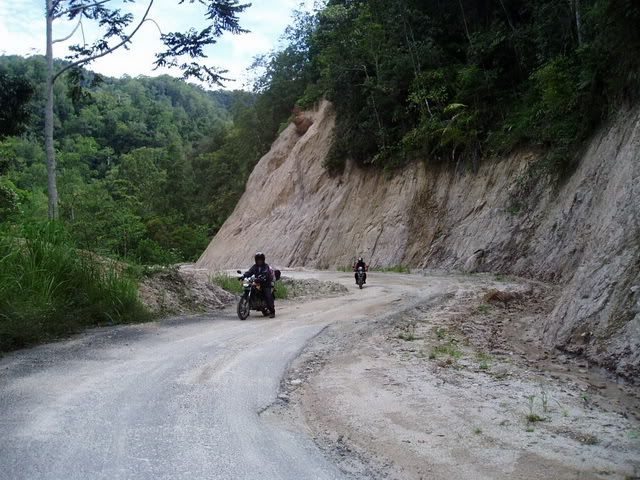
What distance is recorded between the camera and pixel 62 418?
486 centimetres

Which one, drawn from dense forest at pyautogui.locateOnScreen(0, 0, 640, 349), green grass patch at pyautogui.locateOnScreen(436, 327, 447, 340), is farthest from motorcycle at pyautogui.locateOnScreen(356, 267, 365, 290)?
green grass patch at pyautogui.locateOnScreen(436, 327, 447, 340)

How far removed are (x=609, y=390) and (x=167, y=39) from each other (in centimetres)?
1401

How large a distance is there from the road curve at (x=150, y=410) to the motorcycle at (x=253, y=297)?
263cm

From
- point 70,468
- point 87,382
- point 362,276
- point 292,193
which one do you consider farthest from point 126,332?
point 292,193

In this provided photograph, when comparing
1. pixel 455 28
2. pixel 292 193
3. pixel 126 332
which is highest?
pixel 455 28

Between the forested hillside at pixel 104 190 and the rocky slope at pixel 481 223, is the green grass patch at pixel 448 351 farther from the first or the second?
the forested hillside at pixel 104 190

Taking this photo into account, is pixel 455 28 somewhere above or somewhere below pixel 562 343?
above

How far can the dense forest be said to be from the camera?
10133 millimetres

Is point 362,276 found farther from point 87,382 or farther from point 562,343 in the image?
point 87,382

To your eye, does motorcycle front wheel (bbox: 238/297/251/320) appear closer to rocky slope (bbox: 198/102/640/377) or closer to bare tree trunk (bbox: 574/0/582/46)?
rocky slope (bbox: 198/102/640/377)

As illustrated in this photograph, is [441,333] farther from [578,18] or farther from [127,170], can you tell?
[127,170]

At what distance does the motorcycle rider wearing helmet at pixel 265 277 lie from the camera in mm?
12648

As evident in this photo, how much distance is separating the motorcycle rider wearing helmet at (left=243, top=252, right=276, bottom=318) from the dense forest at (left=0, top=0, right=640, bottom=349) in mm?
2441

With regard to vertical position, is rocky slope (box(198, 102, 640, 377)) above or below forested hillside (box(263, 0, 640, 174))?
below
